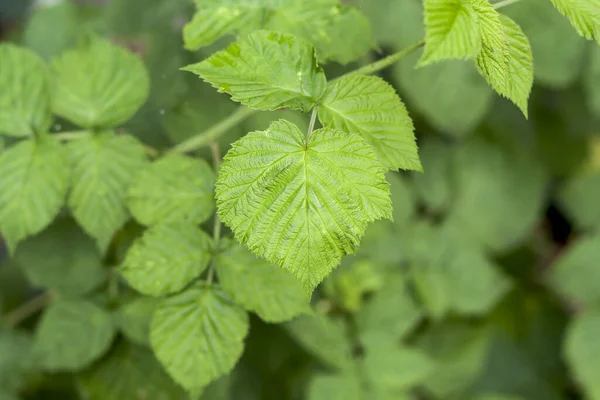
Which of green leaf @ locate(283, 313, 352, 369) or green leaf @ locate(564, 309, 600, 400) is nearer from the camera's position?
green leaf @ locate(283, 313, 352, 369)

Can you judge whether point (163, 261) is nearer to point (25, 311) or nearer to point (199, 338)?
point (199, 338)

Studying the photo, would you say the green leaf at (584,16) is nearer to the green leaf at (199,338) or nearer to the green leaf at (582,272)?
the green leaf at (199,338)

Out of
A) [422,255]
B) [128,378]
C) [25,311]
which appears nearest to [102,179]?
[128,378]

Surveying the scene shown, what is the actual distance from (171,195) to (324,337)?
41 centimetres

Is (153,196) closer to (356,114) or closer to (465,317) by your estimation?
(356,114)

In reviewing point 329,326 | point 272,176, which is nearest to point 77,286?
point 329,326

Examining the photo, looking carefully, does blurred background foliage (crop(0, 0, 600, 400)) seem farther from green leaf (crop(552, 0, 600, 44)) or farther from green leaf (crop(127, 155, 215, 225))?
green leaf (crop(552, 0, 600, 44))

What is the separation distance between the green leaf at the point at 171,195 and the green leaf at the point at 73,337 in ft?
0.89

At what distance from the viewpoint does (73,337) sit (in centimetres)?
89

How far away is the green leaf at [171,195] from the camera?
722mm

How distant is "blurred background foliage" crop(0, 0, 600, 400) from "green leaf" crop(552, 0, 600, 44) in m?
0.27

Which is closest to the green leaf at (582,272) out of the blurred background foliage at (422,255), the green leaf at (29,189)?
the blurred background foliage at (422,255)

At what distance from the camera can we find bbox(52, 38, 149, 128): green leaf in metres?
0.80

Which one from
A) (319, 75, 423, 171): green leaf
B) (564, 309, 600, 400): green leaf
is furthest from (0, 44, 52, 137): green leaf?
(564, 309, 600, 400): green leaf
